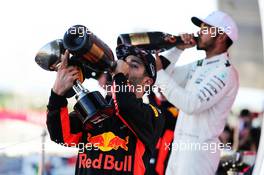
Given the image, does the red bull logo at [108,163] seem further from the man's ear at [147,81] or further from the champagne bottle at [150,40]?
the champagne bottle at [150,40]

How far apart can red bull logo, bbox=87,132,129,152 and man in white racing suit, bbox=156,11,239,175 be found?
26.0 inches

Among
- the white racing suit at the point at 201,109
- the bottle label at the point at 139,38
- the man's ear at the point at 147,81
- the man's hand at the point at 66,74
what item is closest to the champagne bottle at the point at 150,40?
the bottle label at the point at 139,38

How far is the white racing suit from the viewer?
8.98 ft

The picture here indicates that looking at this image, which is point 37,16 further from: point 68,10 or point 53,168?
point 53,168

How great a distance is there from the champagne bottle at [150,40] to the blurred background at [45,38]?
569 millimetres

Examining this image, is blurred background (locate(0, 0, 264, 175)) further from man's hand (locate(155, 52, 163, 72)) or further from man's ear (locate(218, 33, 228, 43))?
man's ear (locate(218, 33, 228, 43))

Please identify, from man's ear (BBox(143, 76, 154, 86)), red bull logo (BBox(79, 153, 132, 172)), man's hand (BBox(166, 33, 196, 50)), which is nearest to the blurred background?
man's hand (BBox(166, 33, 196, 50))

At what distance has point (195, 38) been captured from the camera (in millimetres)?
2990

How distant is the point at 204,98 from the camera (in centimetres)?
272

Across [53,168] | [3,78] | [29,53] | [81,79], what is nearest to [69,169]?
[53,168]

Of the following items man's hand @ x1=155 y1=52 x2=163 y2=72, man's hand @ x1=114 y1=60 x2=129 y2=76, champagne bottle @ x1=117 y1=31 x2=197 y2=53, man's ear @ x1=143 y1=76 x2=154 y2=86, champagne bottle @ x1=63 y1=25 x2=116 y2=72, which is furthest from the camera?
man's hand @ x1=155 y1=52 x2=163 y2=72

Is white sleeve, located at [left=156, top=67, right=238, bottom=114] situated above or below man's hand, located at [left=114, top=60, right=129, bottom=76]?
below

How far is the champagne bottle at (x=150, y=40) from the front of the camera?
2.70 m

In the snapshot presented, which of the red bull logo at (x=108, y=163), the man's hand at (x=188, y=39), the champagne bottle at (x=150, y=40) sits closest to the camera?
the red bull logo at (x=108, y=163)
